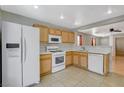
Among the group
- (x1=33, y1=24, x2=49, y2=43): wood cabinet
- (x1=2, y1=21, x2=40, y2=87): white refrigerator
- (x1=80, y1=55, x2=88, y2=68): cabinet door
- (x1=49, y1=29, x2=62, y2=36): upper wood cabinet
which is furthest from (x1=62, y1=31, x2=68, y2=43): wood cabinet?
(x1=2, y1=21, x2=40, y2=87): white refrigerator

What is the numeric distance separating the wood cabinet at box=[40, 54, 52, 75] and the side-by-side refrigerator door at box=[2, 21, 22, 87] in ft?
3.56

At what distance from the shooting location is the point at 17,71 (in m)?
2.19

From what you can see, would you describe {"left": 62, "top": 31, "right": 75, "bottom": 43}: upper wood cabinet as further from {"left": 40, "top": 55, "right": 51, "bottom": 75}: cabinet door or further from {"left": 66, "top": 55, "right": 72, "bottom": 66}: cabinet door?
{"left": 40, "top": 55, "right": 51, "bottom": 75}: cabinet door

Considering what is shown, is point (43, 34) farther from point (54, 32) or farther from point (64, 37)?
point (64, 37)

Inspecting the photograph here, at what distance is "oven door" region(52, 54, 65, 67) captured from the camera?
373cm

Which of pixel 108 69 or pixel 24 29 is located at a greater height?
pixel 24 29

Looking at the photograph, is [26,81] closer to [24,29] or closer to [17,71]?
[17,71]

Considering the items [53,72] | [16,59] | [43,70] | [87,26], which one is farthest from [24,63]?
[87,26]

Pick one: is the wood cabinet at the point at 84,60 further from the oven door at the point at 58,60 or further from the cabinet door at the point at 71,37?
the cabinet door at the point at 71,37

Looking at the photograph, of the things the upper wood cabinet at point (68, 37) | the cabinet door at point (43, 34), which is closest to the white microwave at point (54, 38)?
the cabinet door at point (43, 34)

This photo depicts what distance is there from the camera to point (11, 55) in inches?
83.7

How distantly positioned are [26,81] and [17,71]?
38cm

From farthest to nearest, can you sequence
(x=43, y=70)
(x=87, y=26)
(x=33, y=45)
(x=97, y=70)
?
(x=87, y=26) → (x=97, y=70) → (x=43, y=70) → (x=33, y=45)

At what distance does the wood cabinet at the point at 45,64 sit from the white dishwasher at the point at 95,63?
5.55 ft
